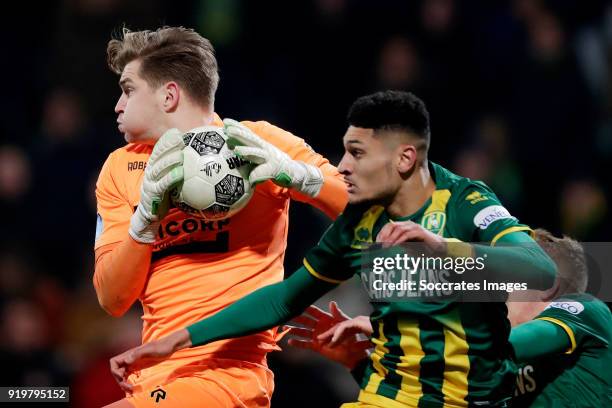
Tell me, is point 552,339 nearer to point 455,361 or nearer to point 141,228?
point 455,361

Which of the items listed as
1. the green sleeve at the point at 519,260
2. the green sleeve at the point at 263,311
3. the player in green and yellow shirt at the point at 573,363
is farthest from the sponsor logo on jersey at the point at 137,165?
the player in green and yellow shirt at the point at 573,363

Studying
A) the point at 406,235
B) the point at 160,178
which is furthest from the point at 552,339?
the point at 160,178

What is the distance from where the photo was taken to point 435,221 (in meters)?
3.89

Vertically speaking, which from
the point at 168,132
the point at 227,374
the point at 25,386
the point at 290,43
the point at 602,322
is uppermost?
the point at 290,43

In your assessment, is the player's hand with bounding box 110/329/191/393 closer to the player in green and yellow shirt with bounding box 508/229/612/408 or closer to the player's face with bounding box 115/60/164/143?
the player's face with bounding box 115/60/164/143

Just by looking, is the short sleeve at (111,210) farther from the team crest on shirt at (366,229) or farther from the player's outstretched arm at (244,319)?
the team crest on shirt at (366,229)

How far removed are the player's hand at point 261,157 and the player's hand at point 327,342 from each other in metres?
0.63

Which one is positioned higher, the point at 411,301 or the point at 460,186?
the point at 460,186

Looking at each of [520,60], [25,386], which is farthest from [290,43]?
[25,386]

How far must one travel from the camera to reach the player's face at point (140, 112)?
4.50 m

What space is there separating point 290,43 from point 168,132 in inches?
171

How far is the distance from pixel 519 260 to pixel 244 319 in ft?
3.74

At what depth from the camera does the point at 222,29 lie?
870cm

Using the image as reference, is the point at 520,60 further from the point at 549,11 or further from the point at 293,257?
the point at 293,257
